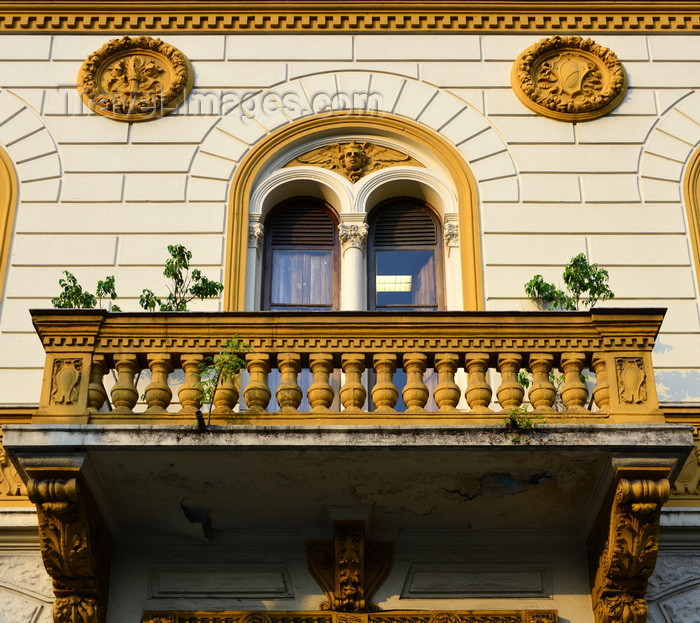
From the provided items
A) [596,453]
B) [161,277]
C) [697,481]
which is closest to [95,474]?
[161,277]

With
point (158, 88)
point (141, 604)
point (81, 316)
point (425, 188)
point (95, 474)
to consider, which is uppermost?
point (158, 88)

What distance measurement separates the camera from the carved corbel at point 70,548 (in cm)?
1084

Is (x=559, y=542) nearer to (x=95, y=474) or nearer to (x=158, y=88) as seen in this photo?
(x=95, y=474)

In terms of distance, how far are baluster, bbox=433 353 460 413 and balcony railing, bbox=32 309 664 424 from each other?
0.01 metres

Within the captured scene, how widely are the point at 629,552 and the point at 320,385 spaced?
302 cm

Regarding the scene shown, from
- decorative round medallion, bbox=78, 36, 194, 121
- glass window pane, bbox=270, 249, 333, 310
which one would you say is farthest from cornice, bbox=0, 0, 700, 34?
glass window pane, bbox=270, 249, 333, 310

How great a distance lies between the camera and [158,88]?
15.3 metres

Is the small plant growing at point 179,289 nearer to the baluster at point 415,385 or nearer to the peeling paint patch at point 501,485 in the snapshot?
the baluster at point 415,385

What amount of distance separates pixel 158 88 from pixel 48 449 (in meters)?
5.93

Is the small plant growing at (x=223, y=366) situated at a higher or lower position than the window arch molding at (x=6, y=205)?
lower

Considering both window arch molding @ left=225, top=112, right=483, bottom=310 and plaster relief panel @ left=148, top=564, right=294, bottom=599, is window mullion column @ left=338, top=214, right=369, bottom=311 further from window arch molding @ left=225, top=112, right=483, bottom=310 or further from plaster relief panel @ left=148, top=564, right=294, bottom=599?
plaster relief panel @ left=148, top=564, right=294, bottom=599

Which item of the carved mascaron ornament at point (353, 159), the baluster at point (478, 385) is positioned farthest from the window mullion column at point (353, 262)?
the baluster at point (478, 385)

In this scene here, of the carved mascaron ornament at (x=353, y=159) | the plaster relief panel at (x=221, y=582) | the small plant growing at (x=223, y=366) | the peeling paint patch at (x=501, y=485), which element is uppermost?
the carved mascaron ornament at (x=353, y=159)

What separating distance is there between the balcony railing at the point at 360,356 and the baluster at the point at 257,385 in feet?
0.04
